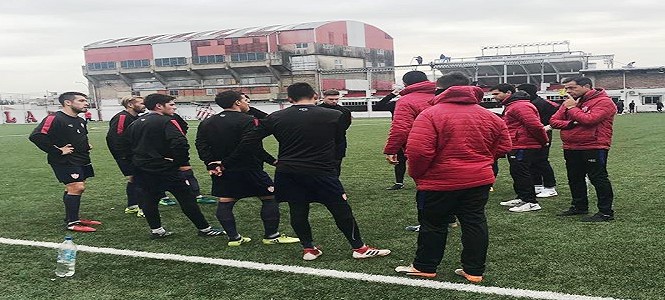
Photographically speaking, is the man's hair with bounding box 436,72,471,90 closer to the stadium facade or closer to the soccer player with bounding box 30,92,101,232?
the soccer player with bounding box 30,92,101,232

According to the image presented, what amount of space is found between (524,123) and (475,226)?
10.2 ft

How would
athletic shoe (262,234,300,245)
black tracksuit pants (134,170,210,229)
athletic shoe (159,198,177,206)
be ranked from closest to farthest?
athletic shoe (262,234,300,245) → black tracksuit pants (134,170,210,229) → athletic shoe (159,198,177,206)

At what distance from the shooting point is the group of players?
4.53m

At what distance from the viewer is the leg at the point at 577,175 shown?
679 centimetres

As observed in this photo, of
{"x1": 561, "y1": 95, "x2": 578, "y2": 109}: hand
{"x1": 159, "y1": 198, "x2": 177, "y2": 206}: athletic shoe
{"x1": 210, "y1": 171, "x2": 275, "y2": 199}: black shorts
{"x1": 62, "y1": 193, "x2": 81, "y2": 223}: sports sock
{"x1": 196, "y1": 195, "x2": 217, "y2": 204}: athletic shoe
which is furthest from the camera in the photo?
{"x1": 196, "y1": 195, "x2": 217, "y2": 204}: athletic shoe

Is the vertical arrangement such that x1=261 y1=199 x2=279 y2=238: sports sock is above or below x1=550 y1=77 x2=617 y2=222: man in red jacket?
below

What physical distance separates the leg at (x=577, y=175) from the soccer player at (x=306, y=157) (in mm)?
2935

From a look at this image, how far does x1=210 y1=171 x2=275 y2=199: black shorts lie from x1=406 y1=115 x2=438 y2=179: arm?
2059 millimetres

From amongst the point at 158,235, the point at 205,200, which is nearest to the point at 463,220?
the point at 158,235

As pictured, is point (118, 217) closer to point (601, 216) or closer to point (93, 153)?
point (601, 216)

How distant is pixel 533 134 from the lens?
714 cm

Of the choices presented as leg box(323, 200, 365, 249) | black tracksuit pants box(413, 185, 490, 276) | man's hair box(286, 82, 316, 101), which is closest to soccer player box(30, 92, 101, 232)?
man's hair box(286, 82, 316, 101)

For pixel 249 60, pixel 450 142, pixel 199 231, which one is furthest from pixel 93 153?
pixel 249 60

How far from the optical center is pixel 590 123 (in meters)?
6.48
